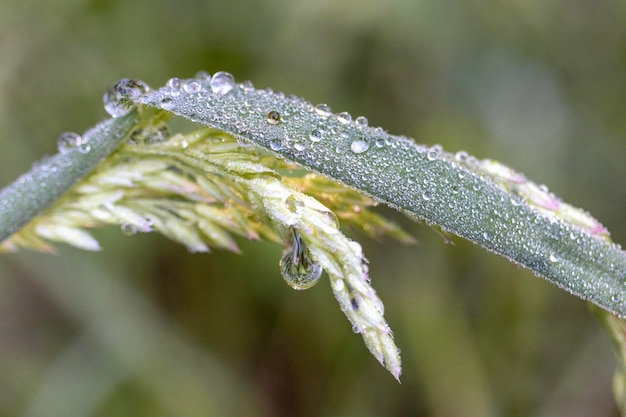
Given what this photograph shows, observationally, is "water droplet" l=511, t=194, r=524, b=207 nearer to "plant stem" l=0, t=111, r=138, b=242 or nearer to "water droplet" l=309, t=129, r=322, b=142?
"water droplet" l=309, t=129, r=322, b=142

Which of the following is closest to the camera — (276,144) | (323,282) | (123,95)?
(276,144)

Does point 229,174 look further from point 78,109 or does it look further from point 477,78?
point 477,78

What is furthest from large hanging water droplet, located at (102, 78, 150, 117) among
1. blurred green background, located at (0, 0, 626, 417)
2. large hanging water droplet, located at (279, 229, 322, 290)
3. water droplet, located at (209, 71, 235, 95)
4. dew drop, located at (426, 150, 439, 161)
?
blurred green background, located at (0, 0, 626, 417)

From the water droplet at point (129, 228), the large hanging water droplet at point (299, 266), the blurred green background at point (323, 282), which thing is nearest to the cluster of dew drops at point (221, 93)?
the large hanging water droplet at point (299, 266)

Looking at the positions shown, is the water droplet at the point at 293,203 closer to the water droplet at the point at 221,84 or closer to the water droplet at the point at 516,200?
the water droplet at the point at 221,84

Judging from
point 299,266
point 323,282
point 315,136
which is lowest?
point 299,266

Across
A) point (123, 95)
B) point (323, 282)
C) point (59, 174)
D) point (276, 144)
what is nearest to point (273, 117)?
point (276, 144)

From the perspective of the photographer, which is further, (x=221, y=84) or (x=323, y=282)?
(x=323, y=282)

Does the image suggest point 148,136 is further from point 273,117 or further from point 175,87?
point 273,117
